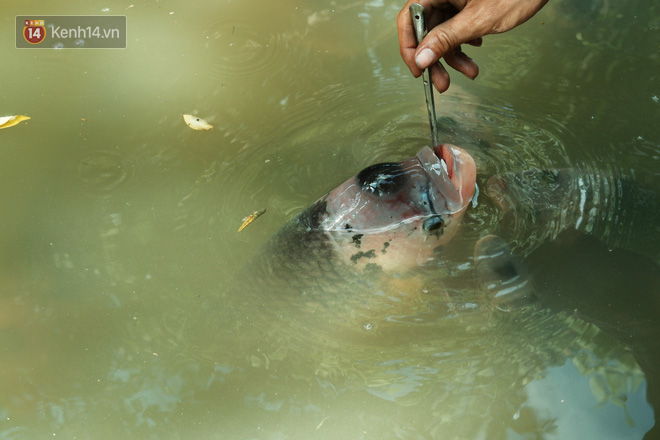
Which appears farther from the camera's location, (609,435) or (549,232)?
(549,232)

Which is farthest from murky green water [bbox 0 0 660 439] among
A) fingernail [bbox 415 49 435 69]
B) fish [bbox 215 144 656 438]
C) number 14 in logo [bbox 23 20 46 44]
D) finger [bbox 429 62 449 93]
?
fingernail [bbox 415 49 435 69]

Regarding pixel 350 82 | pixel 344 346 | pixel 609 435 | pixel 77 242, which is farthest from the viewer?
pixel 350 82

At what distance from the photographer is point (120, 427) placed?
2756 millimetres

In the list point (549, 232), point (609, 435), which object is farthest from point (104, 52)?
point (609, 435)

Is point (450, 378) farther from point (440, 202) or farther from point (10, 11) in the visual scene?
point (10, 11)

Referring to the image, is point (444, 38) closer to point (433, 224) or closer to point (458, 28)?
point (458, 28)

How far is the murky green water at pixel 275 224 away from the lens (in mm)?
2717

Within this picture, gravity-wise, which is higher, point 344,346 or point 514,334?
point 514,334

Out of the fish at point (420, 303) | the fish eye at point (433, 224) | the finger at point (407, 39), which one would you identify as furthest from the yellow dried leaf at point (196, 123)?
the fish eye at point (433, 224)

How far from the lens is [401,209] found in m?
3.00

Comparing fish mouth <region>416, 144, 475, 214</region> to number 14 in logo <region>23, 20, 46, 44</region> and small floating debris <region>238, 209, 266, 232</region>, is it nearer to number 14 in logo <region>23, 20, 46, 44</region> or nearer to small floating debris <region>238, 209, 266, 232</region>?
small floating debris <region>238, 209, 266, 232</region>

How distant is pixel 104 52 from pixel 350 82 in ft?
6.02

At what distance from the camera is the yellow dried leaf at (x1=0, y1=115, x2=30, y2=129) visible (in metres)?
3.97

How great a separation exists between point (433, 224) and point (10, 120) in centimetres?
287
